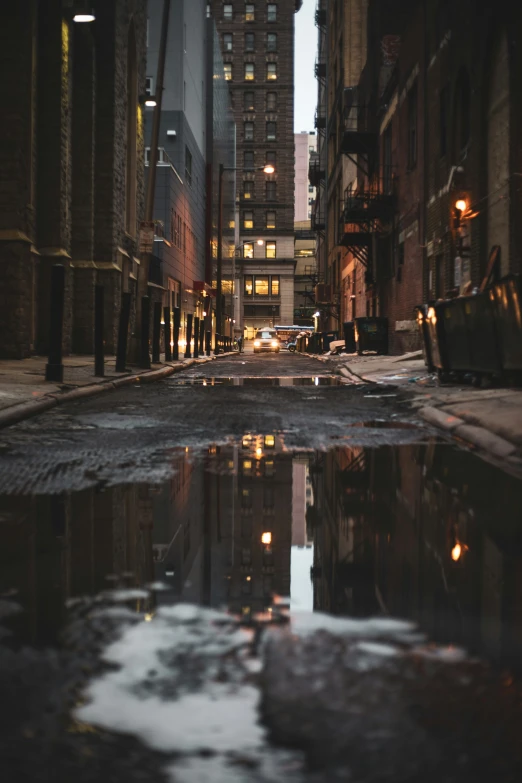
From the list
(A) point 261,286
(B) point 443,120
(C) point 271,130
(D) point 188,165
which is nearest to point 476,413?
(B) point 443,120

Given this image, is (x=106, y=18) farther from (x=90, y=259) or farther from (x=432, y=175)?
(x=432, y=175)

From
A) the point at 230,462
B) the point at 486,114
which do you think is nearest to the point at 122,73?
the point at 486,114

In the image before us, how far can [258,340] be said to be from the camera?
188 feet

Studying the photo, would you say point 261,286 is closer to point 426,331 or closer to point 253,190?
point 253,190

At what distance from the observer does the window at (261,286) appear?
342 ft

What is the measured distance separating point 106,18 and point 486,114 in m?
15.2

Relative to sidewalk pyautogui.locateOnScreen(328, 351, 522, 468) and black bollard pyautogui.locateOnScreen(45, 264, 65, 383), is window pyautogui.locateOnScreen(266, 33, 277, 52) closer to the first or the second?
sidewalk pyautogui.locateOnScreen(328, 351, 522, 468)

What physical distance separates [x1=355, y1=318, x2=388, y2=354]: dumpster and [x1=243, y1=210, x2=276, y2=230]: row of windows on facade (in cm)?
7704

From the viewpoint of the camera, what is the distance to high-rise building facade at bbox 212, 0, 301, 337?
102938 millimetres

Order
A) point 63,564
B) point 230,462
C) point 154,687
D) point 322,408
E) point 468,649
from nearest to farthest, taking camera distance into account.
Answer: point 154,687 → point 468,649 → point 63,564 → point 230,462 → point 322,408

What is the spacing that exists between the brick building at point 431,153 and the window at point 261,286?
61.6 metres

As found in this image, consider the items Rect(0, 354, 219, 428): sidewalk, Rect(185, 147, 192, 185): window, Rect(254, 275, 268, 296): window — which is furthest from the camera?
Rect(254, 275, 268, 296): window

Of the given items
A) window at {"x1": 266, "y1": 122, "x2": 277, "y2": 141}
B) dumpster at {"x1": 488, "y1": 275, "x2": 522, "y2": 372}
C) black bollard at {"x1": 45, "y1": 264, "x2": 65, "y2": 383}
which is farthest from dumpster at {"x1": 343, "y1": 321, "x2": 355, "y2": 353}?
window at {"x1": 266, "y1": 122, "x2": 277, "y2": 141}

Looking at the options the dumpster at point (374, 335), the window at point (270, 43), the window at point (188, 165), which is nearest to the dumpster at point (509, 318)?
the dumpster at point (374, 335)
